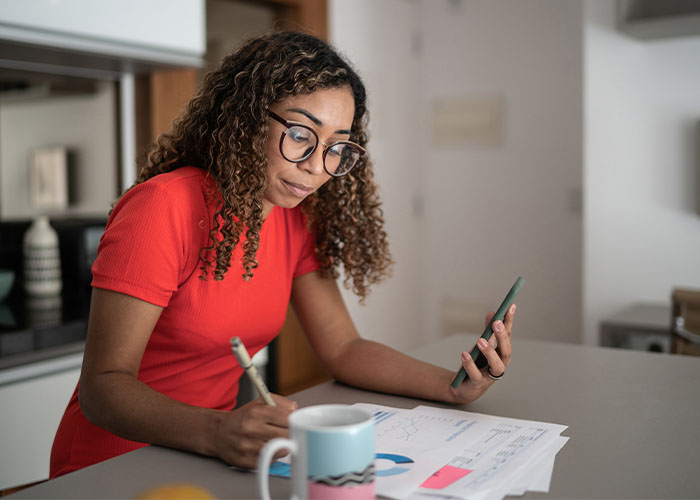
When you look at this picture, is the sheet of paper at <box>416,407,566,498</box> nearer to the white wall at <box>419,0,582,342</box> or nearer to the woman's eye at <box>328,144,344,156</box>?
the woman's eye at <box>328,144,344,156</box>

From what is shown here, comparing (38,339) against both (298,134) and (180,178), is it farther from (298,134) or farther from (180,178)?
(298,134)

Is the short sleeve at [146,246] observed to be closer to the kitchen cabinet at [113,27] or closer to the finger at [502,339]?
the finger at [502,339]

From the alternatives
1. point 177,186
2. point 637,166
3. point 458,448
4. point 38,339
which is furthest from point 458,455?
point 637,166

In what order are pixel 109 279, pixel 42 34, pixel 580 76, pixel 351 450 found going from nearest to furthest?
pixel 351 450
pixel 109 279
pixel 42 34
pixel 580 76

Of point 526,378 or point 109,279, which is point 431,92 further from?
point 109,279

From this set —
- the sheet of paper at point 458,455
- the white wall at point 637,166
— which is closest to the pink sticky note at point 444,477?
the sheet of paper at point 458,455

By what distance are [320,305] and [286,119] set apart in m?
0.41

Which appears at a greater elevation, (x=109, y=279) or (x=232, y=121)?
(x=232, y=121)

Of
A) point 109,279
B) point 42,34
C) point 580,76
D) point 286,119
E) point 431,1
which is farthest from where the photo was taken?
point 431,1

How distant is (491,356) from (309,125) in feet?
1.63

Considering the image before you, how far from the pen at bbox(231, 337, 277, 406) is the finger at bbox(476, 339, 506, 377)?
0.38m

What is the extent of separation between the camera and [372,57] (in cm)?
396

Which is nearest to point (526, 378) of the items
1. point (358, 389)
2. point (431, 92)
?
point (358, 389)

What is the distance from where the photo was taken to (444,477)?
866 mm
